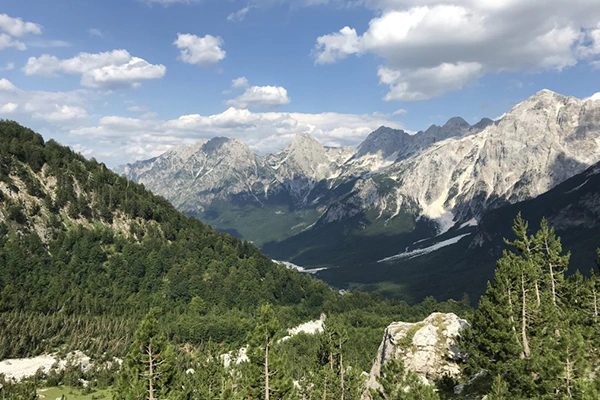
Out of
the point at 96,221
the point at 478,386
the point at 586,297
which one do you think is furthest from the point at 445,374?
the point at 96,221

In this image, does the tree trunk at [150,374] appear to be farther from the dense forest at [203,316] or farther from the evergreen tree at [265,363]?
the evergreen tree at [265,363]

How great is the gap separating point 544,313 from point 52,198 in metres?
196

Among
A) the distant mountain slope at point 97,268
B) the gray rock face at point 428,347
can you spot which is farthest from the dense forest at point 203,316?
the gray rock face at point 428,347

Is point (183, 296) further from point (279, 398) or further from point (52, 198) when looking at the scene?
point (279, 398)

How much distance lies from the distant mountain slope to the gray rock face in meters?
84.9

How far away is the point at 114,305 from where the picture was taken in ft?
500

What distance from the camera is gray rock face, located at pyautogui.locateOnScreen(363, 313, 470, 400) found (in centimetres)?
6612

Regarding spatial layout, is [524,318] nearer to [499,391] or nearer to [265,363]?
[499,391]

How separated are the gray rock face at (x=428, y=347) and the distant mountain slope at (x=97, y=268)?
8494 cm

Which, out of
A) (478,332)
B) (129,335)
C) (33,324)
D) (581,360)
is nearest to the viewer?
(581,360)

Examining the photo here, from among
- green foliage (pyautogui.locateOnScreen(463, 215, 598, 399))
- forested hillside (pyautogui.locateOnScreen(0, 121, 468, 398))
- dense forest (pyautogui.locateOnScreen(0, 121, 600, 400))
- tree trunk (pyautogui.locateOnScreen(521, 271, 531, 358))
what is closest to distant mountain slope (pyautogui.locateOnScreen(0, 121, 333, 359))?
forested hillside (pyautogui.locateOnScreen(0, 121, 468, 398))

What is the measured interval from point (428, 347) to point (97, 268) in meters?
145

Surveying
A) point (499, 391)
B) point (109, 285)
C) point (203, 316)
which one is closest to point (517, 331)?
point (499, 391)

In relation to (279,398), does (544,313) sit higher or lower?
higher
